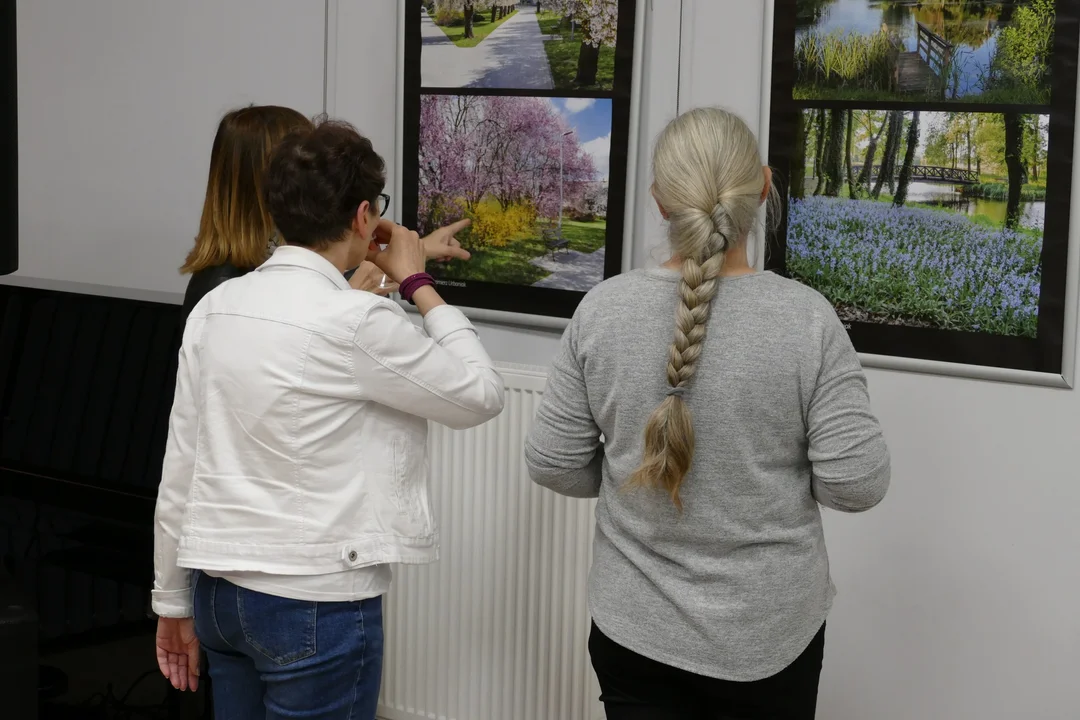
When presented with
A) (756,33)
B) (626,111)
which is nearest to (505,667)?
(626,111)

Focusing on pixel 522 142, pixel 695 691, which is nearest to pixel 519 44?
pixel 522 142

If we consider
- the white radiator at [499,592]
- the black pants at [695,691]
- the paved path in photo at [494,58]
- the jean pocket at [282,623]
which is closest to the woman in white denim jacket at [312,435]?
the jean pocket at [282,623]

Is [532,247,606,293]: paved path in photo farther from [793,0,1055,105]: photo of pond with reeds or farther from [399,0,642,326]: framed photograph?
[793,0,1055,105]: photo of pond with reeds

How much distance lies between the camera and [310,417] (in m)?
1.51

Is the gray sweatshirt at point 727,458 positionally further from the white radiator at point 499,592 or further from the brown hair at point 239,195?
the white radiator at point 499,592

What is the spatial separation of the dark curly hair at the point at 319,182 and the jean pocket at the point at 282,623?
1.63ft

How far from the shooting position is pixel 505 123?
8.12 feet

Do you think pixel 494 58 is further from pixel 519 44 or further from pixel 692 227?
Result: pixel 692 227

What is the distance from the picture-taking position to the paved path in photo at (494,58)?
242 centimetres

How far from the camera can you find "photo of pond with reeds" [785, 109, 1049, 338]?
6.51 feet

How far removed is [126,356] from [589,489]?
5.07ft

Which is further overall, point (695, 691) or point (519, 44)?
point (519, 44)

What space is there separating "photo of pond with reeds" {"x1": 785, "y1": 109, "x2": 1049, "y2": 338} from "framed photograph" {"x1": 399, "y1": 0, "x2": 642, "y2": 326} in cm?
41

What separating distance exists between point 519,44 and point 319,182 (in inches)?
40.3
